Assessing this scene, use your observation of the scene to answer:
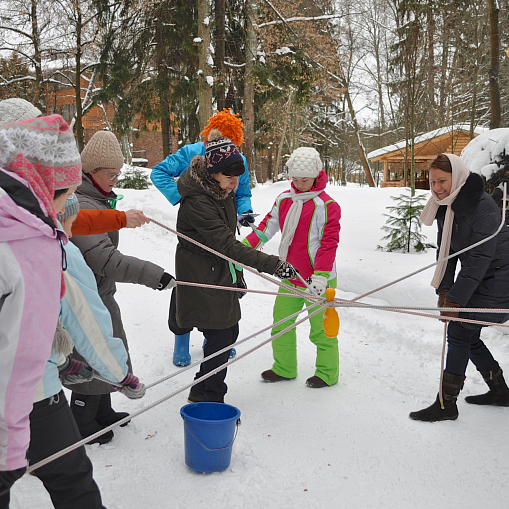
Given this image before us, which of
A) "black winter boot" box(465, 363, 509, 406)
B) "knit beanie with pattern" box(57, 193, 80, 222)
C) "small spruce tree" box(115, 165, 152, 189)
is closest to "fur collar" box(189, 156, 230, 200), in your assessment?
"knit beanie with pattern" box(57, 193, 80, 222)

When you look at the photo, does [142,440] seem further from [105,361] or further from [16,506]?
[105,361]

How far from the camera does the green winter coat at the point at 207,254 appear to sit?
3248 mm

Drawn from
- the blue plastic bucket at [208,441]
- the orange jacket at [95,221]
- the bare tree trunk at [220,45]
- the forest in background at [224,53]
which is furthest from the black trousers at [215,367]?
the bare tree trunk at [220,45]

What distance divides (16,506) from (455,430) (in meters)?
2.75

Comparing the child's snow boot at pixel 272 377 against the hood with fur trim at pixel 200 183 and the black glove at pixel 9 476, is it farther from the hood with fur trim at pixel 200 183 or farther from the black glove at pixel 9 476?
the black glove at pixel 9 476

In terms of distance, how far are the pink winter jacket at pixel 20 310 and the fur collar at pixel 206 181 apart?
193 centimetres

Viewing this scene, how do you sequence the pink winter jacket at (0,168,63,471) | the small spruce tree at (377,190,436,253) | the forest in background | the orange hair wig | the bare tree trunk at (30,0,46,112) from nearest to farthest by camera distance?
the pink winter jacket at (0,168,63,471) → the orange hair wig → the small spruce tree at (377,190,436,253) → the forest in background → the bare tree trunk at (30,0,46,112)

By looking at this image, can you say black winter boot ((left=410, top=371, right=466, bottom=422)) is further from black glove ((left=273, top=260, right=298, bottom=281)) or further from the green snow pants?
black glove ((left=273, top=260, right=298, bottom=281))

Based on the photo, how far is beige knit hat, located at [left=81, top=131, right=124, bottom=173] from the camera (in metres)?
2.92

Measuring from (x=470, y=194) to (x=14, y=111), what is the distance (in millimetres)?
2767

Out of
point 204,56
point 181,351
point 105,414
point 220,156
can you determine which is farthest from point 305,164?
point 204,56

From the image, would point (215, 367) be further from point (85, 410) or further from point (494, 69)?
point (494, 69)

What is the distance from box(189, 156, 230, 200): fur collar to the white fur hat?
2.75 ft

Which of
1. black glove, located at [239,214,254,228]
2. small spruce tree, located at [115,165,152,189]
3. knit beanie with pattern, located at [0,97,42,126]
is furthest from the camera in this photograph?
small spruce tree, located at [115,165,152,189]
